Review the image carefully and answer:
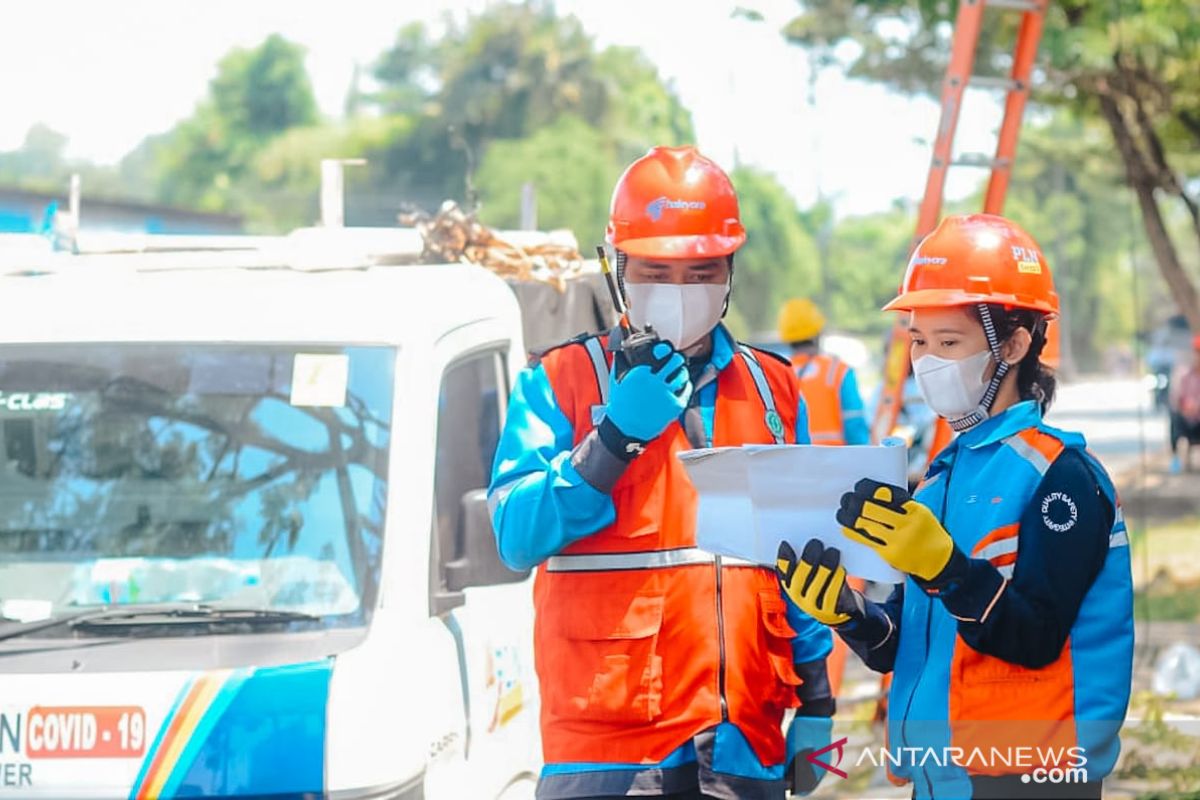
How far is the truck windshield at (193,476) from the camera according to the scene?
408 cm

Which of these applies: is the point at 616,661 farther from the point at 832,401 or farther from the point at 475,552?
the point at 832,401

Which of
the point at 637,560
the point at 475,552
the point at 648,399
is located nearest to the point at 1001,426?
the point at 648,399

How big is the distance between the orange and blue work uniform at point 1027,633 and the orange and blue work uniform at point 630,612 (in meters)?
0.49

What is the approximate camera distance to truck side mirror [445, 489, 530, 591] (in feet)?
13.1

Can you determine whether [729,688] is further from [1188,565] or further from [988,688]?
[1188,565]

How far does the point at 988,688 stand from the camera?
2955 mm

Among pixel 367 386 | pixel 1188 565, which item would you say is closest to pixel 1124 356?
pixel 1188 565

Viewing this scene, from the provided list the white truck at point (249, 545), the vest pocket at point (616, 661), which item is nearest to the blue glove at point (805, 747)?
the vest pocket at point (616, 661)

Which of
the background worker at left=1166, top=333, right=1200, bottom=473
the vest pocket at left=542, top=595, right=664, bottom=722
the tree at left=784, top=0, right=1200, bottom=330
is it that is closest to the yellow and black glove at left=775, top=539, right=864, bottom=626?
the vest pocket at left=542, top=595, right=664, bottom=722

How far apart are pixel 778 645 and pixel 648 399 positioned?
0.63 metres

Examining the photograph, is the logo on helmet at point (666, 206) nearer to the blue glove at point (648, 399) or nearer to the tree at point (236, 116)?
the blue glove at point (648, 399)

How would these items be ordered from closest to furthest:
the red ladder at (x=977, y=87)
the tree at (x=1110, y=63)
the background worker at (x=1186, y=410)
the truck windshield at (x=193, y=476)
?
the truck windshield at (x=193, y=476) → the red ladder at (x=977, y=87) → the tree at (x=1110, y=63) → the background worker at (x=1186, y=410)

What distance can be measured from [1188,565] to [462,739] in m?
12.6

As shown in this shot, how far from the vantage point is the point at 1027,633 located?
2.86m
